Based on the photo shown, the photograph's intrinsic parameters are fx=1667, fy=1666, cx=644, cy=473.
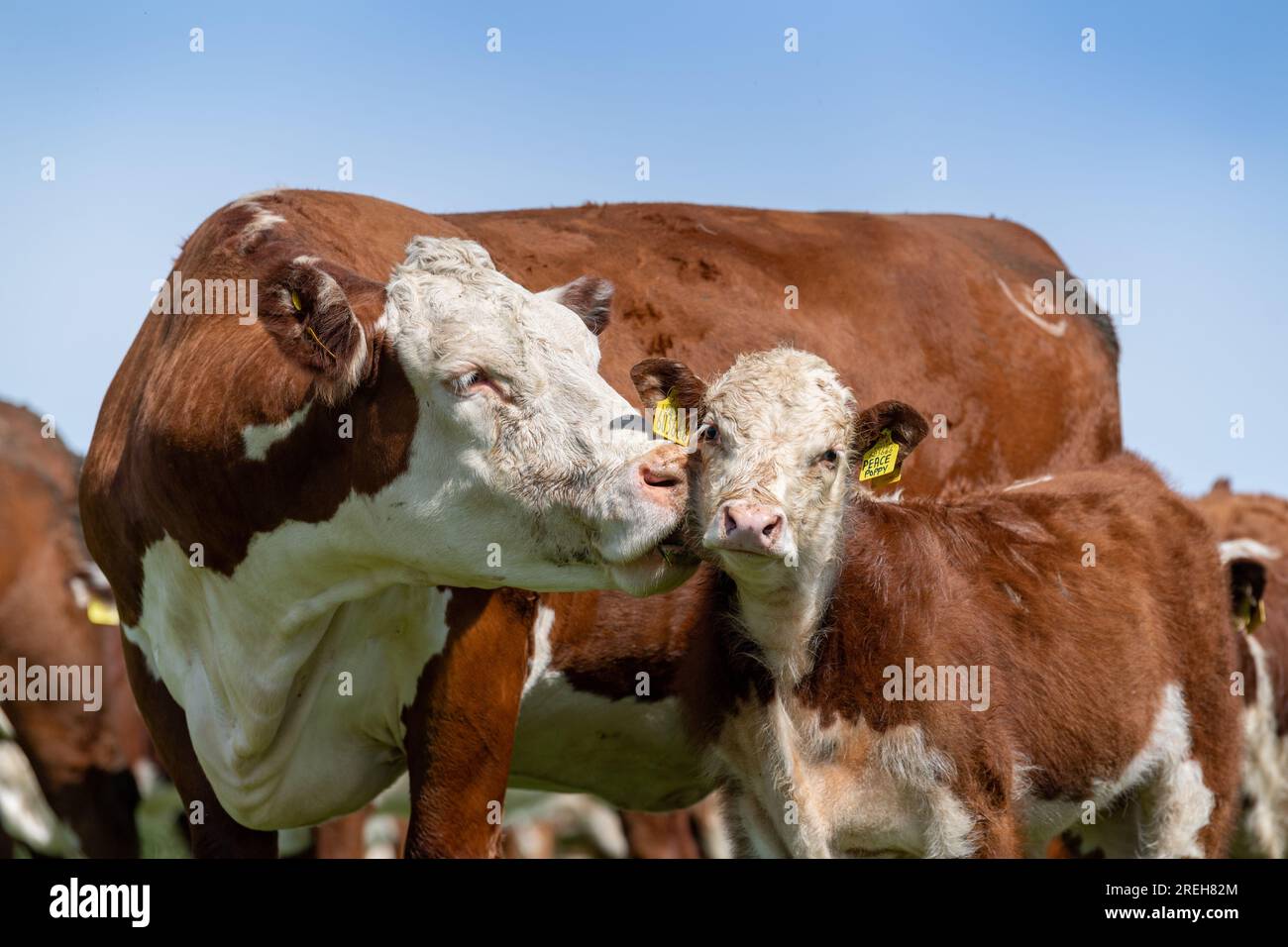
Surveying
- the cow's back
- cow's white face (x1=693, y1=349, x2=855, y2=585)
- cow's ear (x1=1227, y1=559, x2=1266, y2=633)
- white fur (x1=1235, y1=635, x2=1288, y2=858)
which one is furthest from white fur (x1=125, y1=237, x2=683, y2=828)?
white fur (x1=1235, y1=635, x2=1288, y2=858)

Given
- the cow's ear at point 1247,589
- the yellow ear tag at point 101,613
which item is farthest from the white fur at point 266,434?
the cow's ear at point 1247,589

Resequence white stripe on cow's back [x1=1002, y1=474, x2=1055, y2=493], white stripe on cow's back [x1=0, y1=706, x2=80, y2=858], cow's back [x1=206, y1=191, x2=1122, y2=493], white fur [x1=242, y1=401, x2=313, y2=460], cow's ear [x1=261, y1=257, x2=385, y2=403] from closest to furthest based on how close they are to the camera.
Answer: cow's ear [x1=261, y1=257, x2=385, y2=403] < white fur [x1=242, y1=401, x2=313, y2=460] < cow's back [x1=206, y1=191, x2=1122, y2=493] < white stripe on cow's back [x1=1002, y1=474, x2=1055, y2=493] < white stripe on cow's back [x1=0, y1=706, x2=80, y2=858]

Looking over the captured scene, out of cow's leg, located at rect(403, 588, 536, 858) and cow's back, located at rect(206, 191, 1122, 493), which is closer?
cow's leg, located at rect(403, 588, 536, 858)

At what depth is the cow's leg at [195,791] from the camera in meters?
6.57

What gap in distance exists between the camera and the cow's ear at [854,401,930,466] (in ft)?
20.6

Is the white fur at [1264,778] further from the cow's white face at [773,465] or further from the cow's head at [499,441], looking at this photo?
the cow's head at [499,441]

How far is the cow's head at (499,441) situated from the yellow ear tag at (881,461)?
1168mm

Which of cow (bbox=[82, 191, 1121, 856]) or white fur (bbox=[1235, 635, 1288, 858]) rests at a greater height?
cow (bbox=[82, 191, 1121, 856])

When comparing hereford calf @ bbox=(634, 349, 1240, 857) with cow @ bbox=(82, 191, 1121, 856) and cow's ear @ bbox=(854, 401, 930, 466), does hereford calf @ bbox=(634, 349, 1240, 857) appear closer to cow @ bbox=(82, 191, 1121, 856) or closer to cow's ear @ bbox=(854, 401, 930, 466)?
cow's ear @ bbox=(854, 401, 930, 466)

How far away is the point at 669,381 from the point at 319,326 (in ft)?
4.92

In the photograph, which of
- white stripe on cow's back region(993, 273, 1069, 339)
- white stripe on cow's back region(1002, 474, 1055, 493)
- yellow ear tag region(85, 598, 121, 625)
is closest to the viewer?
white stripe on cow's back region(1002, 474, 1055, 493)

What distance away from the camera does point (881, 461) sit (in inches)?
247

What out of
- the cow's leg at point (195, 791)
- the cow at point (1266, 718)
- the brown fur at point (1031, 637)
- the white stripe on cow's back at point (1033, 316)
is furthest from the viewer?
the white stripe on cow's back at point (1033, 316)

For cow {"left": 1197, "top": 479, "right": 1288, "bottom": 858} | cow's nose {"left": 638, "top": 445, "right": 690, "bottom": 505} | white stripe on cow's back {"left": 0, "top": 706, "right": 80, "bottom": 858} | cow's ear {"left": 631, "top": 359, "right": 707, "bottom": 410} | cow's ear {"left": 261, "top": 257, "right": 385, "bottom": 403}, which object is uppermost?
cow's ear {"left": 261, "top": 257, "right": 385, "bottom": 403}
